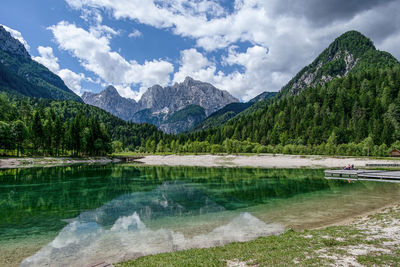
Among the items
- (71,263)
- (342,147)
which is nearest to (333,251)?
(71,263)

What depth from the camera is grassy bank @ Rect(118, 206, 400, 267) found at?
33.3 feet

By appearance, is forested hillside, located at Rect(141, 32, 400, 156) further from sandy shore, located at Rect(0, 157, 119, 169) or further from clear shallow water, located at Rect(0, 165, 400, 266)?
clear shallow water, located at Rect(0, 165, 400, 266)

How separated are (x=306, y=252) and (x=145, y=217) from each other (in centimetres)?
1544

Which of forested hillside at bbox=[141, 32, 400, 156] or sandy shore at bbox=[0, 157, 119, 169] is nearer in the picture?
sandy shore at bbox=[0, 157, 119, 169]

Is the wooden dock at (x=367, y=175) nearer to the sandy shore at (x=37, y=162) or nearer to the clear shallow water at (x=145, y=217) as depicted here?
the clear shallow water at (x=145, y=217)

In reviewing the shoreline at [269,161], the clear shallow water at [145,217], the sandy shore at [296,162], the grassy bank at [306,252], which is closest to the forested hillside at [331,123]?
the sandy shore at [296,162]

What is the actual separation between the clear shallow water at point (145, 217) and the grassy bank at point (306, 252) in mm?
2799

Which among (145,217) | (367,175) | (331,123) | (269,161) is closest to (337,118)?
(331,123)

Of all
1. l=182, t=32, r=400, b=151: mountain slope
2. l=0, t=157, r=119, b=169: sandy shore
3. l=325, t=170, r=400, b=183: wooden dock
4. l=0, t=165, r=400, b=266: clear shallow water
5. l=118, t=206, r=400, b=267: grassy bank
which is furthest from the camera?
l=182, t=32, r=400, b=151: mountain slope

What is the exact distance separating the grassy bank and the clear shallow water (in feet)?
9.18

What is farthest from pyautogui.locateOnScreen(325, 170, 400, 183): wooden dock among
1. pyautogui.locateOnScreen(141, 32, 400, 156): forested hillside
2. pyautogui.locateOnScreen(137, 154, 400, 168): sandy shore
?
pyautogui.locateOnScreen(141, 32, 400, 156): forested hillside

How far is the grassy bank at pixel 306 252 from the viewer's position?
10164mm

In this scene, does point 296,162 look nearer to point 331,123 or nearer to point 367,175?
point 367,175

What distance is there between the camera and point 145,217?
22.5 meters
